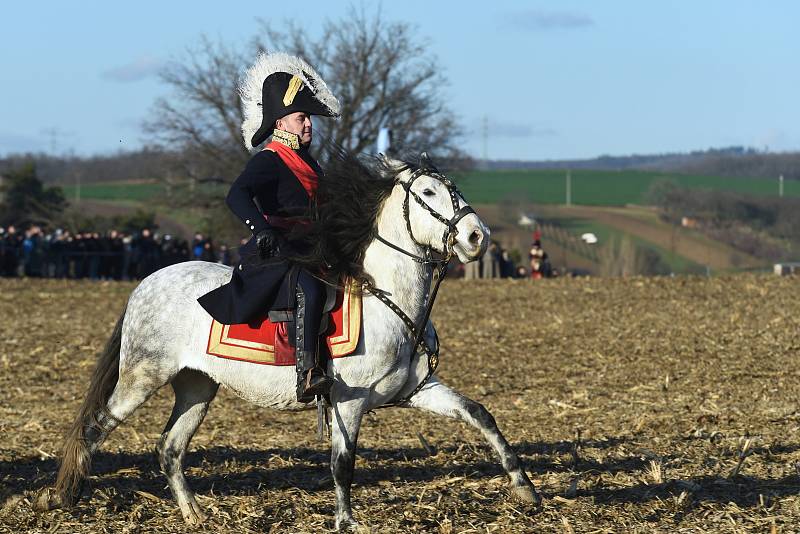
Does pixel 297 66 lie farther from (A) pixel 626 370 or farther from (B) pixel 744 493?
(A) pixel 626 370

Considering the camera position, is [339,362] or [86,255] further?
[86,255]

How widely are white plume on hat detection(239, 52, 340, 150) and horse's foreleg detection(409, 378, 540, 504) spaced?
1.85 metres

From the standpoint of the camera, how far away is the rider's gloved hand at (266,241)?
672 centimetres

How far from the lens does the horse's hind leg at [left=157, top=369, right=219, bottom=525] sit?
745 cm

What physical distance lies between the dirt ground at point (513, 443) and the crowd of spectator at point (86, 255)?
46.0 feet

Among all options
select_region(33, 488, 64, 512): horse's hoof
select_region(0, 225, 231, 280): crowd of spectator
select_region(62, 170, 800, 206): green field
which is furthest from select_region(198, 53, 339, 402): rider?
select_region(62, 170, 800, 206): green field

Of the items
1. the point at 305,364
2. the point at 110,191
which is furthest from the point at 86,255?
the point at 110,191

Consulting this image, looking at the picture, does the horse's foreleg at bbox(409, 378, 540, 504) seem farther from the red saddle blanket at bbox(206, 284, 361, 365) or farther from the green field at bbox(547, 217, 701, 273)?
the green field at bbox(547, 217, 701, 273)

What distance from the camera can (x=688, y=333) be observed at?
16859 mm

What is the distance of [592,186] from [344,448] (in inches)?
3361

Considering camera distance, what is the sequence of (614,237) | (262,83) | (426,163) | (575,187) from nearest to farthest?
1. (426,163)
2. (262,83)
3. (614,237)
4. (575,187)

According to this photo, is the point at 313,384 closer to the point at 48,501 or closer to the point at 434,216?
the point at 434,216

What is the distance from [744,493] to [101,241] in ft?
92.3

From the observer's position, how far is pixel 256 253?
7.05m
